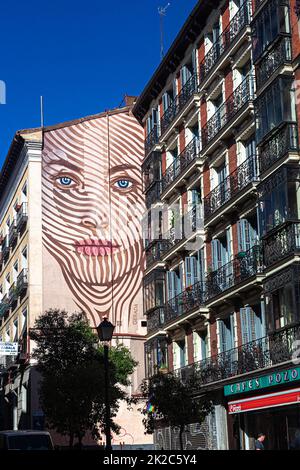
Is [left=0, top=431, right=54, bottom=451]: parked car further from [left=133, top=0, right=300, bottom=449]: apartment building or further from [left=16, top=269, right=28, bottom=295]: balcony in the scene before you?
[left=16, top=269, right=28, bottom=295]: balcony

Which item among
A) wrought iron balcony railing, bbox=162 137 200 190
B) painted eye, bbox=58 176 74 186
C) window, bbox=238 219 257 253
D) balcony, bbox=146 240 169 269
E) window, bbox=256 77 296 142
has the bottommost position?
window, bbox=238 219 257 253

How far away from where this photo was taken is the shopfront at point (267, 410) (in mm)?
26375

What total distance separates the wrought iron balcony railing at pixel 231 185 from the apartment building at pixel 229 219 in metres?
0.06

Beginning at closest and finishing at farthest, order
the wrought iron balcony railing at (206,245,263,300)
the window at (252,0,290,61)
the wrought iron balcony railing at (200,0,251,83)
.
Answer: the window at (252,0,290,61), the wrought iron balcony railing at (206,245,263,300), the wrought iron balcony railing at (200,0,251,83)

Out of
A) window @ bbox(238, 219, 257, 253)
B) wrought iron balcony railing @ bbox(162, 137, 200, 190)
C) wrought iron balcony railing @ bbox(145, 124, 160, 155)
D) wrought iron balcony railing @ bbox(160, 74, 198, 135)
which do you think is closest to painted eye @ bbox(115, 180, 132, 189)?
wrought iron balcony railing @ bbox(145, 124, 160, 155)

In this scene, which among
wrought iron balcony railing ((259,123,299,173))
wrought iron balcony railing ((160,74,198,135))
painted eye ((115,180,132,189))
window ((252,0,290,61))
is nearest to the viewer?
wrought iron balcony railing ((259,123,299,173))

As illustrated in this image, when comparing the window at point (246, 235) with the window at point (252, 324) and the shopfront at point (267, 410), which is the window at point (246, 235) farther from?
the shopfront at point (267, 410)

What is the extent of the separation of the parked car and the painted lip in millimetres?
28910

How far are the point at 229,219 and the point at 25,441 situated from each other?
1365cm

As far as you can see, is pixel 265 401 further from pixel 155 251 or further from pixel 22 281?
pixel 22 281

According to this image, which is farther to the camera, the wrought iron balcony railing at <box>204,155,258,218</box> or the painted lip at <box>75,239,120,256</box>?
the painted lip at <box>75,239,120,256</box>

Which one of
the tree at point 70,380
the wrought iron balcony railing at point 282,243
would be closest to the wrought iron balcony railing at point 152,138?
the tree at point 70,380

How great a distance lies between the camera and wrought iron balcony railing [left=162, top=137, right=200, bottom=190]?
1455 inches

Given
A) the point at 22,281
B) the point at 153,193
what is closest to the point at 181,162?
the point at 153,193
